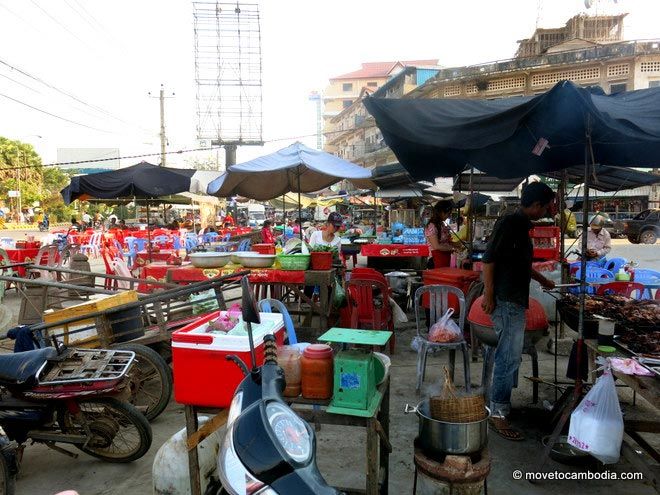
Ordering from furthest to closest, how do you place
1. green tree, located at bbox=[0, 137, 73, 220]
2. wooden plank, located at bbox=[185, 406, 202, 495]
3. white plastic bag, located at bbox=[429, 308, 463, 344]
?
green tree, located at bbox=[0, 137, 73, 220], white plastic bag, located at bbox=[429, 308, 463, 344], wooden plank, located at bbox=[185, 406, 202, 495]

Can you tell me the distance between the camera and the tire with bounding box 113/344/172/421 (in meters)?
4.13

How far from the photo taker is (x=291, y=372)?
237cm

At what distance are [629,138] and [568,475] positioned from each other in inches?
97.2

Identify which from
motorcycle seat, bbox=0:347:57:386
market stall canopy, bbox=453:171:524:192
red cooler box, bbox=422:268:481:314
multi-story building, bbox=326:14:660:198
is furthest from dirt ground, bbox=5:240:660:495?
multi-story building, bbox=326:14:660:198

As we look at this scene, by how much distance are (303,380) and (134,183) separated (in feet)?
23.9

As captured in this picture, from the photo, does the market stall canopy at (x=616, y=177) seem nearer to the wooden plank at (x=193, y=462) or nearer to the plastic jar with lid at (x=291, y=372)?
the plastic jar with lid at (x=291, y=372)

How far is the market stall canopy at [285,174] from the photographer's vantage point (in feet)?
21.6

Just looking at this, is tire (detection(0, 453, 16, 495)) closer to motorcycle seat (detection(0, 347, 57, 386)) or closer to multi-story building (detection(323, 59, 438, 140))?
motorcycle seat (detection(0, 347, 57, 386))

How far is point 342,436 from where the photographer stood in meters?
3.87

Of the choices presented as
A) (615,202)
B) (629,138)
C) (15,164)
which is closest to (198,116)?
(15,164)

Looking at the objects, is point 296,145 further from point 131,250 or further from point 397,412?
point 131,250

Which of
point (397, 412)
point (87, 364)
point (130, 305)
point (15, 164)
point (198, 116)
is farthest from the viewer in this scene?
point (15, 164)

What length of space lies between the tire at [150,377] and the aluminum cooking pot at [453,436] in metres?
2.53

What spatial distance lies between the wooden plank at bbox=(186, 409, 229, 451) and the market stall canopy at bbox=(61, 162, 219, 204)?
6.90 metres
